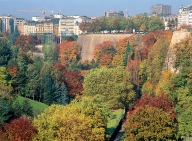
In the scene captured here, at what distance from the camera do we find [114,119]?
28.3m

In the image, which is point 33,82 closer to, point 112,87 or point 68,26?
point 112,87

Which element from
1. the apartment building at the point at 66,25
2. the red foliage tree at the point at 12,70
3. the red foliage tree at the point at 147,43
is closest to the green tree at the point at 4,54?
the red foliage tree at the point at 12,70

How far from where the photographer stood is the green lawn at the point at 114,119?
25691 mm

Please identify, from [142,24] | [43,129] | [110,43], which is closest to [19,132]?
[43,129]

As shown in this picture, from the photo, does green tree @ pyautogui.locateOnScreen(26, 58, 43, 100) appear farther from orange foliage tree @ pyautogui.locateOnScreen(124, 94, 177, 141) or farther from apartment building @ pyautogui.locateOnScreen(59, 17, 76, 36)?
apartment building @ pyautogui.locateOnScreen(59, 17, 76, 36)

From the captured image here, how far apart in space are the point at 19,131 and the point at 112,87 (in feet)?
43.7

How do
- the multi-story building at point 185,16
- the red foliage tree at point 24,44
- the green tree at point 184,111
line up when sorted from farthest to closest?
the multi-story building at point 185,16, the red foliage tree at point 24,44, the green tree at point 184,111

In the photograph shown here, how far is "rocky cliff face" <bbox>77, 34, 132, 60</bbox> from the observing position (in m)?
58.6

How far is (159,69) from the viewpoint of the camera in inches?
1399

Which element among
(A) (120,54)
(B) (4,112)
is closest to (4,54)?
(B) (4,112)

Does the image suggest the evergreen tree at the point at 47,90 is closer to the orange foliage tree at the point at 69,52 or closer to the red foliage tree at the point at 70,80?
the red foliage tree at the point at 70,80

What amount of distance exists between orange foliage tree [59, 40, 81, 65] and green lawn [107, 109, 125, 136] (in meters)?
24.6

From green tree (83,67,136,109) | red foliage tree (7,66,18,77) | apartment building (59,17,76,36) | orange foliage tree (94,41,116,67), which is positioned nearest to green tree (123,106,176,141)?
green tree (83,67,136,109)

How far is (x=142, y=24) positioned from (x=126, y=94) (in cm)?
3637
